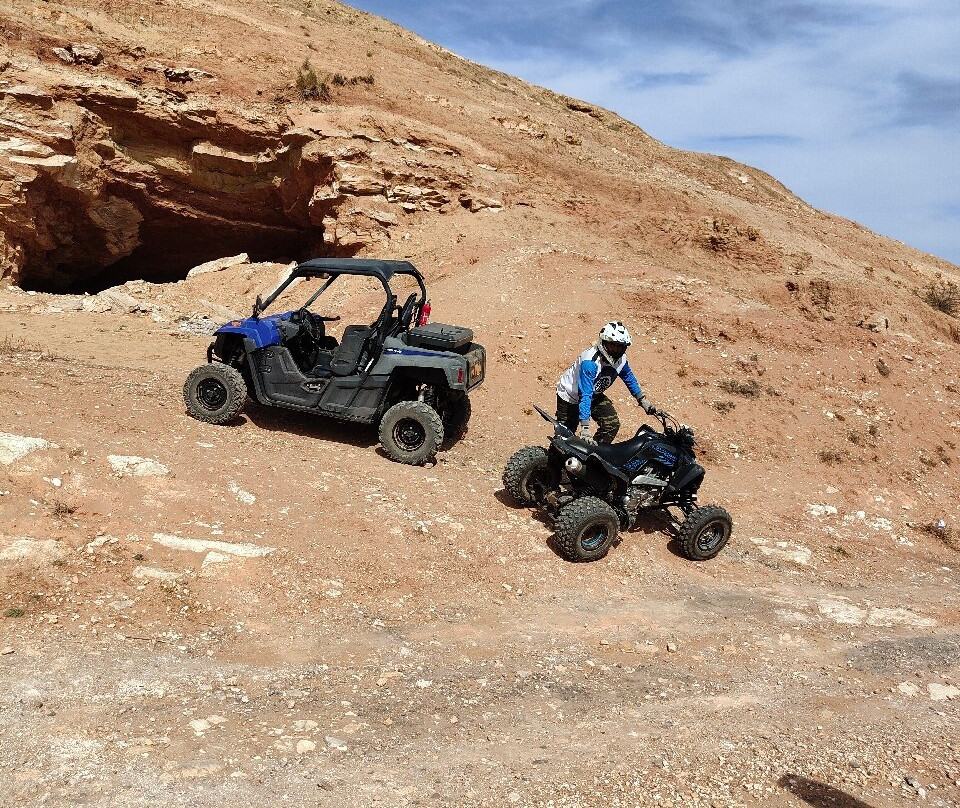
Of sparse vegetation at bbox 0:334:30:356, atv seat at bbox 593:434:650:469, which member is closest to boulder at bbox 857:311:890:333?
atv seat at bbox 593:434:650:469

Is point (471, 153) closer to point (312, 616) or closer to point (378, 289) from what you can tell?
point (378, 289)

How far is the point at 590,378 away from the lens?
21.7ft

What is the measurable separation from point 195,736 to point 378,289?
11351mm

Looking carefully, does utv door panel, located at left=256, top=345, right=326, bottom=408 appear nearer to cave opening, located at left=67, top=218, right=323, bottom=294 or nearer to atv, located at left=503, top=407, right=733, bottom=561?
atv, located at left=503, top=407, right=733, bottom=561

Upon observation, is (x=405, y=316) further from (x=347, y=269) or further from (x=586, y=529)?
(x=586, y=529)

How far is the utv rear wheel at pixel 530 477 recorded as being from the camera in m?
6.97

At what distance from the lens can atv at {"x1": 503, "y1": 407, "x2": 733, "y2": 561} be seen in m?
6.14

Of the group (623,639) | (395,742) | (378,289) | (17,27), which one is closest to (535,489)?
(623,639)

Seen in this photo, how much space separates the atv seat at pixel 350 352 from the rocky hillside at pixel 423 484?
90cm

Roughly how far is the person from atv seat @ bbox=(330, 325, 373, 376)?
2352 mm

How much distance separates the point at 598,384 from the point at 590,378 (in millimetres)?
498

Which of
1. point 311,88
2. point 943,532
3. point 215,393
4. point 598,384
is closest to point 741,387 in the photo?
point 943,532

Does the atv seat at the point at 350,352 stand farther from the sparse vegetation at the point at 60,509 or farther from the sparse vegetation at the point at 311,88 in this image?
the sparse vegetation at the point at 311,88

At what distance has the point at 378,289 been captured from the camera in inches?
553
